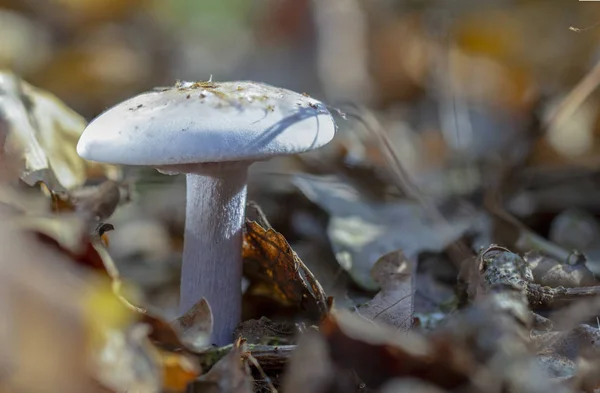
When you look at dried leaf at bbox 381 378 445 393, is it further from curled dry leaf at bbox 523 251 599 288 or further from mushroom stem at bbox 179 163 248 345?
curled dry leaf at bbox 523 251 599 288

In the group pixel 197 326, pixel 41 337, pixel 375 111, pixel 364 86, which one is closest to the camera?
pixel 41 337

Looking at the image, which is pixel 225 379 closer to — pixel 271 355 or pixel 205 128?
pixel 271 355

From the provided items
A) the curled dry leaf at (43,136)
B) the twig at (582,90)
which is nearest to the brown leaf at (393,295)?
the curled dry leaf at (43,136)

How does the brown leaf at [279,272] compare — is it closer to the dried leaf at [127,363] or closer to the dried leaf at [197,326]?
the dried leaf at [197,326]

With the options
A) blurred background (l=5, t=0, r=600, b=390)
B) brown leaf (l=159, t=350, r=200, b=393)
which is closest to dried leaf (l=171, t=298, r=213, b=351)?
brown leaf (l=159, t=350, r=200, b=393)

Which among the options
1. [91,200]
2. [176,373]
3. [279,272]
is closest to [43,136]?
[91,200]
